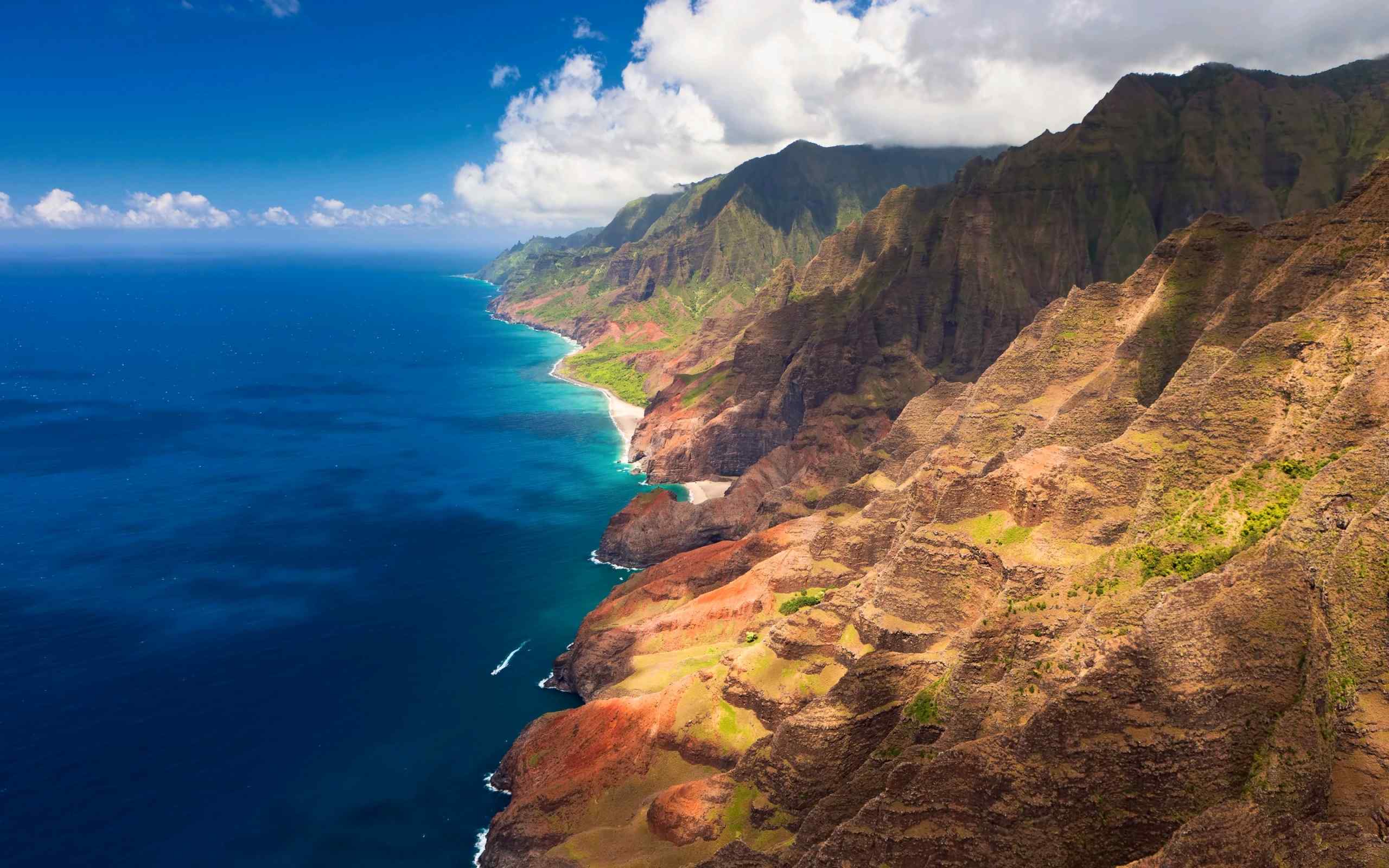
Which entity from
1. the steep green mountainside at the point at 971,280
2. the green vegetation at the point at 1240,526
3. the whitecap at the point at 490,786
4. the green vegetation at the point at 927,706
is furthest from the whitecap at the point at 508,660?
the green vegetation at the point at 1240,526

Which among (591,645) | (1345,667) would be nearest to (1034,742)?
(1345,667)

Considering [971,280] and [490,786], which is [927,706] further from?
[971,280]

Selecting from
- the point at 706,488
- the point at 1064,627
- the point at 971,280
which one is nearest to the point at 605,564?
the point at 706,488

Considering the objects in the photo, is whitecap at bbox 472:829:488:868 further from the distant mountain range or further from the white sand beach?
the white sand beach

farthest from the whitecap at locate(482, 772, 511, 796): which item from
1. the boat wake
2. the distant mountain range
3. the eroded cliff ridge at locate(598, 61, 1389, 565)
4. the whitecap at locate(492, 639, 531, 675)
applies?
the eroded cliff ridge at locate(598, 61, 1389, 565)

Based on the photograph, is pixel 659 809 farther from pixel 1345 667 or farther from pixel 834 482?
pixel 834 482

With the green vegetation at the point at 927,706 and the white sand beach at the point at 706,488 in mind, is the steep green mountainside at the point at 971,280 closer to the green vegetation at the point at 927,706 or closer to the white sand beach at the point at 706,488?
the white sand beach at the point at 706,488

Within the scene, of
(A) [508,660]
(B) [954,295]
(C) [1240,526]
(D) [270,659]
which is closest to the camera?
(C) [1240,526]
